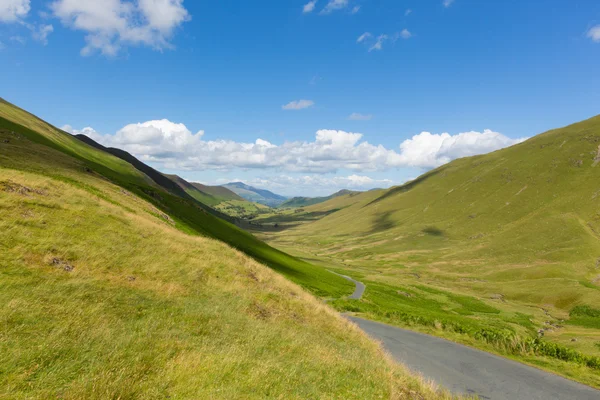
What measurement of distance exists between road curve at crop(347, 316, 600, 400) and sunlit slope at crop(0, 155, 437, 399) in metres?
6.20

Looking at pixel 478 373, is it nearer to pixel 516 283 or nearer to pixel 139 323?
pixel 139 323

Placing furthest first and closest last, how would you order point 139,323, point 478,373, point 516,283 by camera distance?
point 516,283 → point 478,373 → point 139,323

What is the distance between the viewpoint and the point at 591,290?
8219cm

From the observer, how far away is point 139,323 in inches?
A: 543

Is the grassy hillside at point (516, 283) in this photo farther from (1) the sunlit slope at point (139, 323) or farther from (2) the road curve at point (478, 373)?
(1) the sunlit slope at point (139, 323)

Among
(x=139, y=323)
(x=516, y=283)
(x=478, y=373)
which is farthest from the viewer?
(x=516, y=283)

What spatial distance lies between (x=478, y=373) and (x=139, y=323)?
26407mm

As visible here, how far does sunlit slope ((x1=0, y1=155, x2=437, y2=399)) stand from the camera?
30.1 ft

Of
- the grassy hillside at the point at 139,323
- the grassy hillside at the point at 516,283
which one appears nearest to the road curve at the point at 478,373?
the grassy hillside at the point at 516,283

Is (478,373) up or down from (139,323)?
down

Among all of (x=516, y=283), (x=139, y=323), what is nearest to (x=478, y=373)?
(x=139, y=323)

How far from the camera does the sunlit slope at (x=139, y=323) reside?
919 cm

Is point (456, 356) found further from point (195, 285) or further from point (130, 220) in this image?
point (130, 220)

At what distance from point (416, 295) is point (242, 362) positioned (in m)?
84.4
